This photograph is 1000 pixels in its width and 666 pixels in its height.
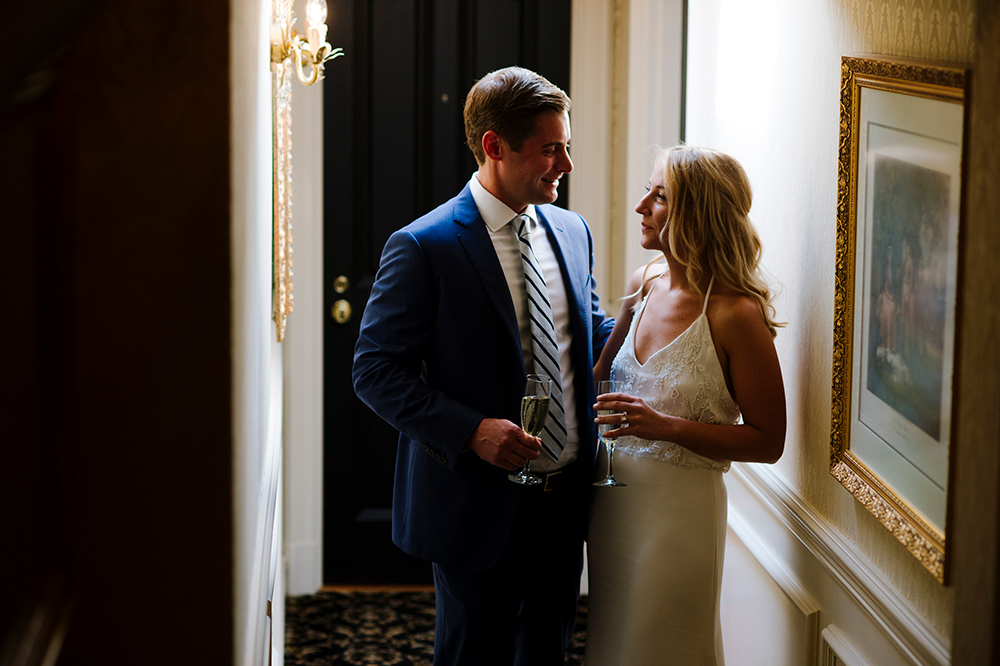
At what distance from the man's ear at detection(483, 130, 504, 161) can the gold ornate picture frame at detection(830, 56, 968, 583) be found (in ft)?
2.46

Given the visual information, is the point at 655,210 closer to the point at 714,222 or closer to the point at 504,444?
the point at 714,222

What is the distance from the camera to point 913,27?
1442 mm

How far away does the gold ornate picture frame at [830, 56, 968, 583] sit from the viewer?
1.32m

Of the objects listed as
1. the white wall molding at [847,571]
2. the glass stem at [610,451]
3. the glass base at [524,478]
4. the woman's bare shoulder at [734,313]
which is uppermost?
the woman's bare shoulder at [734,313]

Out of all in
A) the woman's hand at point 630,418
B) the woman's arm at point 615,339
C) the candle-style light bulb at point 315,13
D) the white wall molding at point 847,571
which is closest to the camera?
the white wall molding at point 847,571

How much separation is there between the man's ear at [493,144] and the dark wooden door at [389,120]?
1.42m

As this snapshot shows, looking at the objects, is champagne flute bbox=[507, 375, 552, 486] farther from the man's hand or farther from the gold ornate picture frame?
the gold ornate picture frame

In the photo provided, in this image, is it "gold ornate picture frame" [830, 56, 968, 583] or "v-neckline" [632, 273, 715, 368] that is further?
"v-neckline" [632, 273, 715, 368]

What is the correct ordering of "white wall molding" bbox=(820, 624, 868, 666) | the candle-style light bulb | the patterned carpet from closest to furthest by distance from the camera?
"white wall molding" bbox=(820, 624, 868, 666) < the candle-style light bulb < the patterned carpet

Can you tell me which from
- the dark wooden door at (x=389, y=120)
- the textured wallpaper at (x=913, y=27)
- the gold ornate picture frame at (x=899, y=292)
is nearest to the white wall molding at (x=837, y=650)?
the gold ornate picture frame at (x=899, y=292)

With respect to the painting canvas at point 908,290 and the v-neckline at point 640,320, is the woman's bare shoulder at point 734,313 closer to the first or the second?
the v-neckline at point 640,320

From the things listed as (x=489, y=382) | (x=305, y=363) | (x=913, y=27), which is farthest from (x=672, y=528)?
(x=305, y=363)

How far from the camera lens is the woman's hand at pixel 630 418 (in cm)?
183

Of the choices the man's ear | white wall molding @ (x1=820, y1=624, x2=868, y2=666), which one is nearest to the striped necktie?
the man's ear
